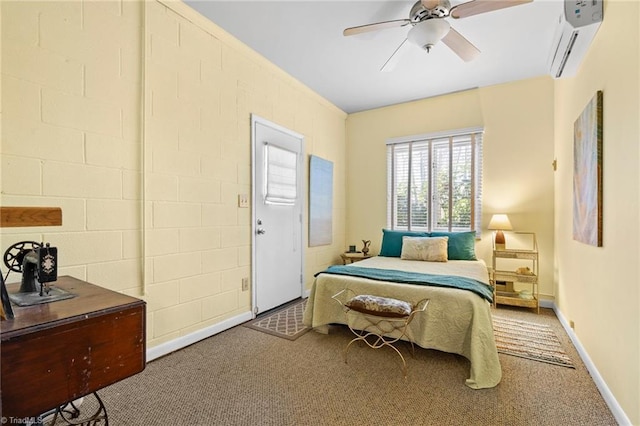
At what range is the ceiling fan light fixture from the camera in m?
2.24

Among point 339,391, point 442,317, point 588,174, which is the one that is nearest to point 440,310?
point 442,317

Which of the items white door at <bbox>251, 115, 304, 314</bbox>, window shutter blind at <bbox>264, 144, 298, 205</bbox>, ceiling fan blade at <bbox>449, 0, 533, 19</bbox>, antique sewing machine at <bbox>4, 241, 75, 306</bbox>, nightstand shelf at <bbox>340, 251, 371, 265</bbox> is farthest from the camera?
nightstand shelf at <bbox>340, 251, 371, 265</bbox>

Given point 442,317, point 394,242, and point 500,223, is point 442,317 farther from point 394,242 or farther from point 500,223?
point 500,223

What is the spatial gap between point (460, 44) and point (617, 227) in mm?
1783

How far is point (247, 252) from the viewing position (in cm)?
308

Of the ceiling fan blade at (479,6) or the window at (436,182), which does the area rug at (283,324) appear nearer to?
the window at (436,182)

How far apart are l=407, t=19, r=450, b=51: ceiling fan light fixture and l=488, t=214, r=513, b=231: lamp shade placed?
2.30 metres

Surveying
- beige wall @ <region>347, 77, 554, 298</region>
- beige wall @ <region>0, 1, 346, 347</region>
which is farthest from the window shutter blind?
beige wall @ <region>347, 77, 554, 298</region>

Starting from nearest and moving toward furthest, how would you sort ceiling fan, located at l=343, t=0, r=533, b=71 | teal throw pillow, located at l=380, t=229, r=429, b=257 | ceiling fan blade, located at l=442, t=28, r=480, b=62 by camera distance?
ceiling fan, located at l=343, t=0, r=533, b=71 → ceiling fan blade, located at l=442, t=28, r=480, b=62 → teal throw pillow, located at l=380, t=229, r=429, b=257

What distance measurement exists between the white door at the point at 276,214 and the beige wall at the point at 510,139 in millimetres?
1609

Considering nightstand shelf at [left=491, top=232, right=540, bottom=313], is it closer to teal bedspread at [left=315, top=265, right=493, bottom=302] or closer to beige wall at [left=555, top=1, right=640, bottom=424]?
beige wall at [left=555, top=1, right=640, bottom=424]

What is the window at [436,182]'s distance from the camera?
13.2 feet

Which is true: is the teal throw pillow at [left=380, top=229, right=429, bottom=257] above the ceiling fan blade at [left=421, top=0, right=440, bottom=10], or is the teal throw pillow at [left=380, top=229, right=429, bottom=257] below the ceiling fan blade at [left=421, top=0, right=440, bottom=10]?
below

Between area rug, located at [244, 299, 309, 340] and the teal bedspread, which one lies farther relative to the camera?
area rug, located at [244, 299, 309, 340]
